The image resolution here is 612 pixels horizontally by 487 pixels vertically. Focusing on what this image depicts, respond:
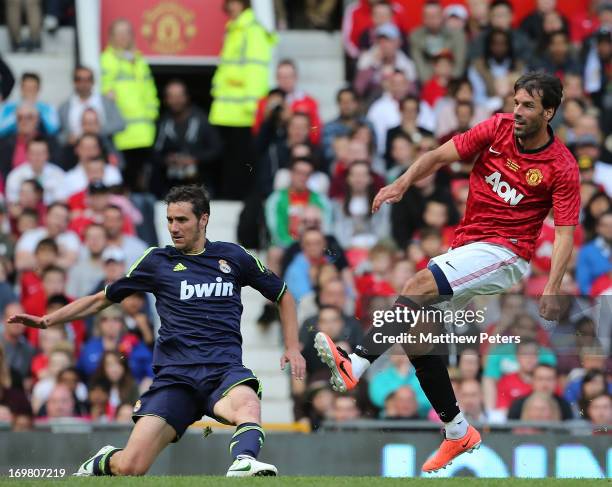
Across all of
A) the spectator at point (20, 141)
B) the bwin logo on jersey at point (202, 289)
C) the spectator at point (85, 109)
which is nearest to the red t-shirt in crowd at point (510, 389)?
the bwin logo on jersey at point (202, 289)

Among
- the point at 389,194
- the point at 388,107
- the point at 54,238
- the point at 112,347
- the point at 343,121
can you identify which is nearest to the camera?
the point at 389,194

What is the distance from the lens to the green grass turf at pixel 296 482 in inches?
372

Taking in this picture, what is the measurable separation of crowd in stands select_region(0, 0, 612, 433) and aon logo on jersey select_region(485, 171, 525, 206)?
1.62 metres

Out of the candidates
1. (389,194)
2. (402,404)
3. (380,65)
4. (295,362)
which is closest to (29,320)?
(295,362)

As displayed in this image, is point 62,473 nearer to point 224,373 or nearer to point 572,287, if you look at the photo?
point 224,373

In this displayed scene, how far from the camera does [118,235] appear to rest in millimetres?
15273

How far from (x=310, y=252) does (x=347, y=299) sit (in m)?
0.66

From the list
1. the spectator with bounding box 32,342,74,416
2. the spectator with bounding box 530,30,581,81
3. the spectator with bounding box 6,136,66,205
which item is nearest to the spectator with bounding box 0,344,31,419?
the spectator with bounding box 32,342,74,416

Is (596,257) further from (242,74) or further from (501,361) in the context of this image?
(242,74)

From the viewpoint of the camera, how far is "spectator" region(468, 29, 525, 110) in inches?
701

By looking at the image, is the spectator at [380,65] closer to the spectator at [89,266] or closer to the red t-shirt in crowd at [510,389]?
the spectator at [89,266]

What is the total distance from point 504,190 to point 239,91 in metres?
7.04

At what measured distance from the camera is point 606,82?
59.2ft

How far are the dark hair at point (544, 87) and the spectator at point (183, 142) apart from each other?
6.75 metres
